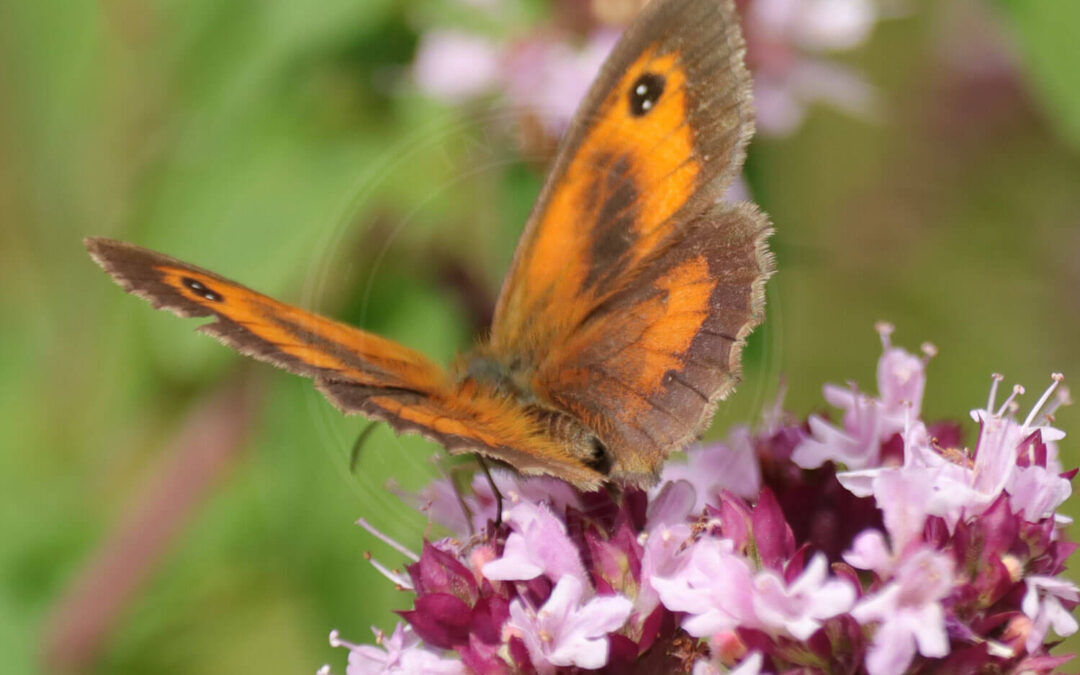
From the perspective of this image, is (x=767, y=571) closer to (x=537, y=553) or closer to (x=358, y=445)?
(x=537, y=553)

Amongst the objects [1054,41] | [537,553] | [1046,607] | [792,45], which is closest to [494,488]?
[537,553]

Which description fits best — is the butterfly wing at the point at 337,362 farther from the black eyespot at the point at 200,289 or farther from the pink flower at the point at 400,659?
the pink flower at the point at 400,659

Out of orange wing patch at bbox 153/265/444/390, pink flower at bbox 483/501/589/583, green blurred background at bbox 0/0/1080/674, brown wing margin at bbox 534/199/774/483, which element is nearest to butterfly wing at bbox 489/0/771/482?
brown wing margin at bbox 534/199/774/483

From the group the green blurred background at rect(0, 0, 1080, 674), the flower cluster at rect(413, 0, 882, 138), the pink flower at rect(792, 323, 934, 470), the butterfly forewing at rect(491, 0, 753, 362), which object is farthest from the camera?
the flower cluster at rect(413, 0, 882, 138)

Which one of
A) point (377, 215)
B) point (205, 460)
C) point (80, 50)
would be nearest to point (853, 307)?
point (377, 215)

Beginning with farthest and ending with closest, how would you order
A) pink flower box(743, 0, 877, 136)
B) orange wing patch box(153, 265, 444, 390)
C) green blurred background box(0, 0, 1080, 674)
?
1. pink flower box(743, 0, 877, 136)
2. green blurred background box(0, 0, 1080, 674)
3. orange wing patch box(153, 265, 444, 390)

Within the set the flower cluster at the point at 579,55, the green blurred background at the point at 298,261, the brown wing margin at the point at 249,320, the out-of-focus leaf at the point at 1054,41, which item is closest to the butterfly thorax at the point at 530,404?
the brown wing margin at the point at 249,320

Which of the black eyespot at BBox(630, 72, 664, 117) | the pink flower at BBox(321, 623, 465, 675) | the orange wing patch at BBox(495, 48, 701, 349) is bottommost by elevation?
the pink flower at BBox(321, 623, 465, 675)

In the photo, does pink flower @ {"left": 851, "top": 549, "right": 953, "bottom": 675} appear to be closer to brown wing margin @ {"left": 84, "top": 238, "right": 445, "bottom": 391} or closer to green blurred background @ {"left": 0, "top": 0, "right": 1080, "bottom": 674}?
brown wing margin @ {"left": 84, "top": 238, "right": 445, "bottom": 391}
